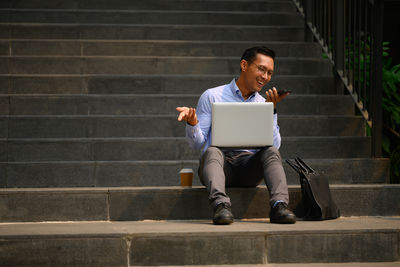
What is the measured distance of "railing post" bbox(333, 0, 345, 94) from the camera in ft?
19.7

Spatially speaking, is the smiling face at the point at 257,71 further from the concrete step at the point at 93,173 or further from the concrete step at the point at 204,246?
the concrete step at the point at 204,246

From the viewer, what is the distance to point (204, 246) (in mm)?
3471

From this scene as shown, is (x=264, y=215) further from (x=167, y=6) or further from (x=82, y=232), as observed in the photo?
(x=167, y=6)

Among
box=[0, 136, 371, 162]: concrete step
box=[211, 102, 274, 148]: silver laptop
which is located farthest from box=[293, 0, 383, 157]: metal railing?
box=[211, 102, 274, 148]: silver laptop

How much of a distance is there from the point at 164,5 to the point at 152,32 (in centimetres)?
76

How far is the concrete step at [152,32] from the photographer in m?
6.71

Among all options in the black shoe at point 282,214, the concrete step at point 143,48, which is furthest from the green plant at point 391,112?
the black shoe at point 282,214

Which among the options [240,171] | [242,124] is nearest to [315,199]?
[240,171]

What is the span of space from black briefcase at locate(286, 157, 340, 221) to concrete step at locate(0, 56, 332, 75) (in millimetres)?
2499

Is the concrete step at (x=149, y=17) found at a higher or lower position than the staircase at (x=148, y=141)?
higher

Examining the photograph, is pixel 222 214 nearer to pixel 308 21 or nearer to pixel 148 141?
pixel 148 141

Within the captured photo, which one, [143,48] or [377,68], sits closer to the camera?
[377,68]

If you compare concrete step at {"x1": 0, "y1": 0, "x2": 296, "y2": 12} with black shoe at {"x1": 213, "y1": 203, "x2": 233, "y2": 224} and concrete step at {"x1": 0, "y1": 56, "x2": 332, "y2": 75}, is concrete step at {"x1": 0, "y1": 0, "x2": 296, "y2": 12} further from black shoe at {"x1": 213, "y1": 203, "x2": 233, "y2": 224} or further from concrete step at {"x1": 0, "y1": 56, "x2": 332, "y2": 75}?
black shoe at {"x1": 213, "y1": 203, "x2": 233, "y2": 224}

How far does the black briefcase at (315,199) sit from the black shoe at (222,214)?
57cm
